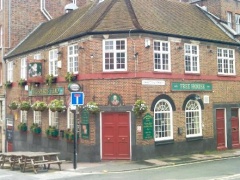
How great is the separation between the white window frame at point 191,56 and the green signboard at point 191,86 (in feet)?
2.64

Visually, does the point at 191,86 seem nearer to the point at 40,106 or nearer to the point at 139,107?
the point at 139,107

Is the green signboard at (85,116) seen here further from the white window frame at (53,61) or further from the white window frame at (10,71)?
the white window frame at (10,71)

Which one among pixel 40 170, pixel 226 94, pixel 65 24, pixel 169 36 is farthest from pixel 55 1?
pixel 40 170

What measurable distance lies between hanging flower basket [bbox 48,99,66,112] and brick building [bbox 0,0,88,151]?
8990mm

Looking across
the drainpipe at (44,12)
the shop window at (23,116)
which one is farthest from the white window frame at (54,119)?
the drainpipe at (44,12)

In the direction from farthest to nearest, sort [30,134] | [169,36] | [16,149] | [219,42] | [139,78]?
[16,149]
[30,134]
[219,42]
[169,36]
[139,78]

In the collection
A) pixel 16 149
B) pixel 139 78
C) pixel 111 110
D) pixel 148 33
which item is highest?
pixel 148 33

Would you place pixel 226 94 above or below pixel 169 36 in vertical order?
below

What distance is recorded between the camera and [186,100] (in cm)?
2033

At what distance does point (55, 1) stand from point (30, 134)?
12.8 m

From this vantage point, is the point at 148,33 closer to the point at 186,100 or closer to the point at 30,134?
the point at 186,100

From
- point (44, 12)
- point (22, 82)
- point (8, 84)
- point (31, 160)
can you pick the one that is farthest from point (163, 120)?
point (44, 12)

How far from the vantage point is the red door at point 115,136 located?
1838 cm

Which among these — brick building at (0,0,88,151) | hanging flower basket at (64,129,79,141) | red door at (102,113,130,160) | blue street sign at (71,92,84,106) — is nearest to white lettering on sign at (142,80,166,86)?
red door at (102,113,130,160)
